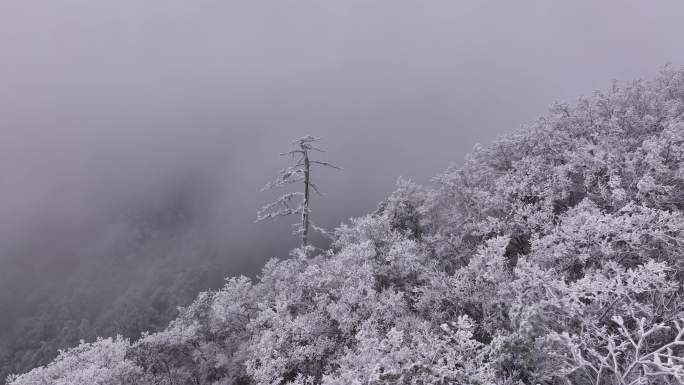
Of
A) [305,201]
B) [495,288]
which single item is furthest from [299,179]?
[495,288]

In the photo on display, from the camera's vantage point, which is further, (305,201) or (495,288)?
(305,201)

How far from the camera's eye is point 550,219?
74.7ft

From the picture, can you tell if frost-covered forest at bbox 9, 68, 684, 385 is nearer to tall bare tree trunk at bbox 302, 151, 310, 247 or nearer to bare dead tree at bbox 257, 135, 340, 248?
tall bare tree trunk at bbox 302, 151, 310, 247

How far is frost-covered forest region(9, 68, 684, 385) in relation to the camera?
47.7 ft

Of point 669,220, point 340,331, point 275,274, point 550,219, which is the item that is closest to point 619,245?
point 669,220

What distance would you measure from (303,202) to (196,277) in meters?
174

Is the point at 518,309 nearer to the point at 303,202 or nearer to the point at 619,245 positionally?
the point at 619,245

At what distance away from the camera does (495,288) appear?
18812 millimetres

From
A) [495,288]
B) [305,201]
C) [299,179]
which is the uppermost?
[299,179]

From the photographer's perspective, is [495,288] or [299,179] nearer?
[495,288]

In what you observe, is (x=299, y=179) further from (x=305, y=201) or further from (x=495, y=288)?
(x=495, y=288)

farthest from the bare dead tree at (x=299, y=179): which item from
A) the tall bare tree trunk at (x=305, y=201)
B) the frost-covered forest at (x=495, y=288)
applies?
the frost-covered forest at (x=495, y=288)

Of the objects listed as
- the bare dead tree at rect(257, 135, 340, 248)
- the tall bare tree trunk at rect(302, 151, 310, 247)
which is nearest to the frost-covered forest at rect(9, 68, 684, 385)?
the tall bare tree trunk at rect(302, 151, 310, 247)

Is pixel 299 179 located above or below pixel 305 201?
above
